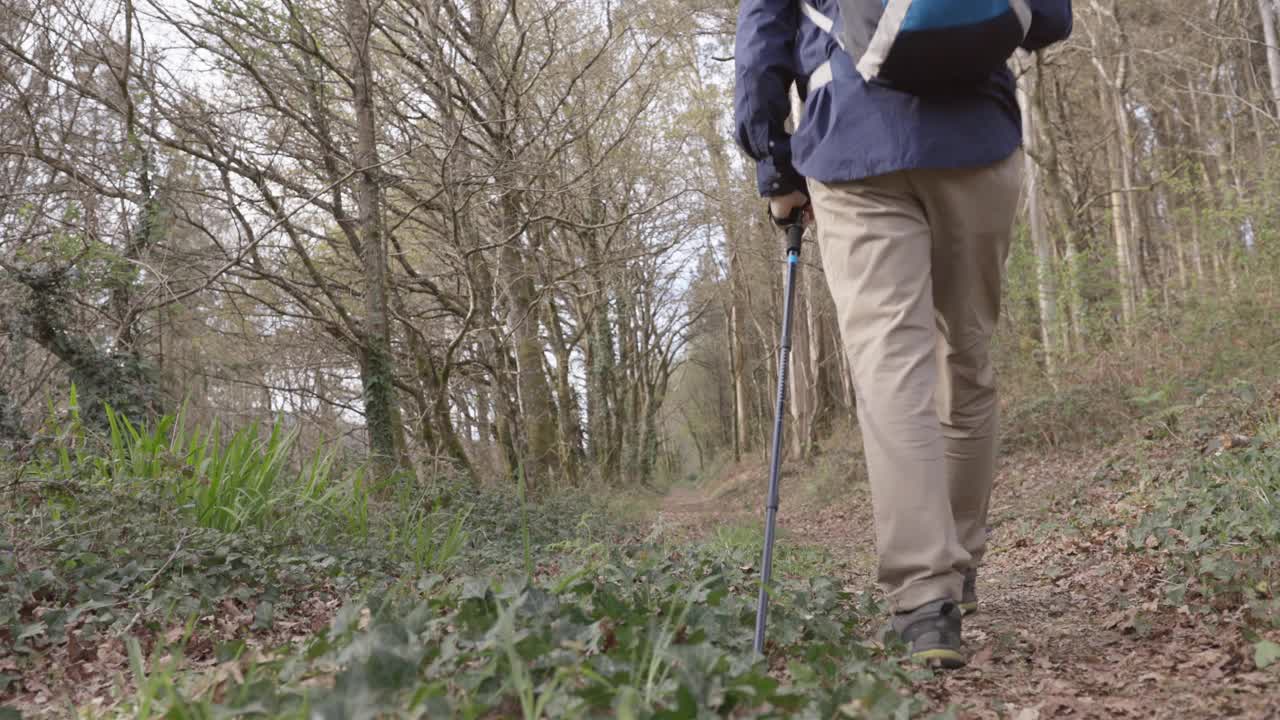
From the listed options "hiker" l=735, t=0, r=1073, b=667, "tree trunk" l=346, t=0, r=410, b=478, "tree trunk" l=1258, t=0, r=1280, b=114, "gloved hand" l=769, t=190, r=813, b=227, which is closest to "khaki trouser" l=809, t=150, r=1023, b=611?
"hiker" l=735, t=0, r=1073, b=667

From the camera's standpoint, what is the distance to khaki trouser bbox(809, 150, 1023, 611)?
2156mm

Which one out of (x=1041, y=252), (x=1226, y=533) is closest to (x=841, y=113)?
(x=1226, y=533)

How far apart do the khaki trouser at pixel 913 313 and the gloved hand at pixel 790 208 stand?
22 cm

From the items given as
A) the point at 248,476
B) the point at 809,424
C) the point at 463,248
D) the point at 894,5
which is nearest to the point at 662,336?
the point at 809,424

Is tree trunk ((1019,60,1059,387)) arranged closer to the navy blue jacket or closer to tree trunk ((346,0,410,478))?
tree trunk ((346,0,410,478))

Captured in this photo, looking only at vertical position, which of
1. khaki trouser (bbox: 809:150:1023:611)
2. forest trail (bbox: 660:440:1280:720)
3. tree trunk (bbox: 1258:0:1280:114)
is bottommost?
forest trail (bbox: 660:440:1280:720)

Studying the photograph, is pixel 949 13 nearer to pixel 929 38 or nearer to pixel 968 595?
pixel 929 38

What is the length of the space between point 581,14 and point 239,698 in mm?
10397

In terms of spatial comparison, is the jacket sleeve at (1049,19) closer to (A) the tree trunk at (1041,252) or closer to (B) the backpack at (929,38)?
(B) the backpack at (929,38)

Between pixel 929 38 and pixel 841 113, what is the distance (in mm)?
323

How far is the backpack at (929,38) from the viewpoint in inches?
80.9

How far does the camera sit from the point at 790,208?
274 cm

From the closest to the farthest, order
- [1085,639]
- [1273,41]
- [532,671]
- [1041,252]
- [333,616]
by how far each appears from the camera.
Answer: [532,671], [1085,639], [333,616], [1273,41], [1041,252]

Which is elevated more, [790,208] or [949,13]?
[949,13]
